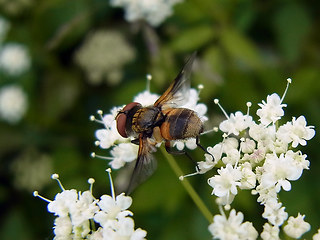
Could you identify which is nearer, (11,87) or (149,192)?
(149,192)

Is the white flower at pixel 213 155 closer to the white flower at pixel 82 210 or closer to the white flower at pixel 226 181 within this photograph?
the white flower at pixel 226 181

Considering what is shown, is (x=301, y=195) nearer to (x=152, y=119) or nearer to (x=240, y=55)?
(x=240, y=55)

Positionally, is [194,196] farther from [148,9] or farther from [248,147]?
[148,9]

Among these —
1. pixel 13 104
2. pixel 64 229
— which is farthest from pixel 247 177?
pixel 13 104

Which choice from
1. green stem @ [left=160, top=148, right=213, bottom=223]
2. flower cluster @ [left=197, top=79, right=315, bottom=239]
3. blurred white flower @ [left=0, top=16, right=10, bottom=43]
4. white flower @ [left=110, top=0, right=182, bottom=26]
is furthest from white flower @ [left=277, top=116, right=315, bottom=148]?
blurred white flower @ [left=0, top=16, right=10, bottom=43]

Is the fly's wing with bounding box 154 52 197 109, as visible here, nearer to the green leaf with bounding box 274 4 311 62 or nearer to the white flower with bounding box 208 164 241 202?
the white flower with bounding box 208 164 241 202

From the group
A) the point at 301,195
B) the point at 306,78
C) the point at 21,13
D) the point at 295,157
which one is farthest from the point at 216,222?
the point at 21,13
